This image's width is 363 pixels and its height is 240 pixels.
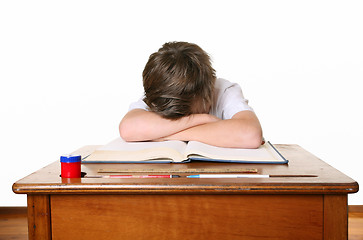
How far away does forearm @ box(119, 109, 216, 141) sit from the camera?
4.57ft

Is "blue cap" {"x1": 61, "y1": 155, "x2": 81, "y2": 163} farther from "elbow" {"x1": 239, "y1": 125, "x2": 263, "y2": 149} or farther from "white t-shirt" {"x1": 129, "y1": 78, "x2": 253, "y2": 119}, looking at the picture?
"white t-shirt" {"x1": 129, "y1": 78, "x2": 253, "y2": 119}

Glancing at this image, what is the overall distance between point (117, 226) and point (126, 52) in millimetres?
1950

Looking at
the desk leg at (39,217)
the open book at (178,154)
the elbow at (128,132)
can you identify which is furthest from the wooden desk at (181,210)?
the elbow at (128,132)

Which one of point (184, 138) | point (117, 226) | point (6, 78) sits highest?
A: point (6, 78)

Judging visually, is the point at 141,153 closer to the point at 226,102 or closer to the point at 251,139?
the point at 251,139

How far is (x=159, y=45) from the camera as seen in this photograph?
2.72m

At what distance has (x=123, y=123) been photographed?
146 centimetres

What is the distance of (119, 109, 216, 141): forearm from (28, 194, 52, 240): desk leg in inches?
21.5

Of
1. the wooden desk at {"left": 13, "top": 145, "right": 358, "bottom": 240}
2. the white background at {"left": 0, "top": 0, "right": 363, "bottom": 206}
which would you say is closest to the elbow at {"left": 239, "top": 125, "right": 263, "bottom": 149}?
the wooden desk at {"left": 13, "top": 145, "right": 358, "bottom": 240}

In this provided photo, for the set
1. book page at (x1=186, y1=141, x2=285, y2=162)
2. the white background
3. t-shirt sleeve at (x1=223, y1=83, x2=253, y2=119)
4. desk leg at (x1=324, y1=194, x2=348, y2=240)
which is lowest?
desk leg at (x1=324, y1=194, x2=348, y2=240)

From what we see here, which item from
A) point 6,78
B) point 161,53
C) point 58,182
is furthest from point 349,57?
point 58,182

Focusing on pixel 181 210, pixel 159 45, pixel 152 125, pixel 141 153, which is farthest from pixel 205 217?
pixel 159 45

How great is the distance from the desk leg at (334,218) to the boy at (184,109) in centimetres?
44

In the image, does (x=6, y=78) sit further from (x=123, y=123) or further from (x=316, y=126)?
(x=316, y=126)
